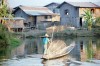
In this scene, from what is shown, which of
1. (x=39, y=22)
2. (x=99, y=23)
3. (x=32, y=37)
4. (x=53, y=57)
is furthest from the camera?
(x=39, y=22)

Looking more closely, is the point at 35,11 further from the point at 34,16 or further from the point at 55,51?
the point at 55,51

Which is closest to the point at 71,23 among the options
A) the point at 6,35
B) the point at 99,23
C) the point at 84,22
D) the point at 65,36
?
the point at 84,22

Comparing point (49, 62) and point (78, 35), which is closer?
point (49, 62)

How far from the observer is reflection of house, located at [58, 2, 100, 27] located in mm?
55688

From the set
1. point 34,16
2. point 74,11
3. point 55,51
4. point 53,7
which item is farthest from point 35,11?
point 55,51

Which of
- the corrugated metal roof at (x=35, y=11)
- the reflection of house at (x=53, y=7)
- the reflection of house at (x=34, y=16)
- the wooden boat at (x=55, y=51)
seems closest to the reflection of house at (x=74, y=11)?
the reflection of house at (x=34, y=16)

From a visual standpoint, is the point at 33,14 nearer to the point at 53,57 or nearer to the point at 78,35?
the point at 78,35

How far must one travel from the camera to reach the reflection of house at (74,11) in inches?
2192

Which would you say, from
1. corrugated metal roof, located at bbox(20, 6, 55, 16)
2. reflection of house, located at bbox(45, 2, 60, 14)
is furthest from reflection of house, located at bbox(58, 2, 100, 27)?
reflection of house, located at bbox(45, 2, 60, 14)

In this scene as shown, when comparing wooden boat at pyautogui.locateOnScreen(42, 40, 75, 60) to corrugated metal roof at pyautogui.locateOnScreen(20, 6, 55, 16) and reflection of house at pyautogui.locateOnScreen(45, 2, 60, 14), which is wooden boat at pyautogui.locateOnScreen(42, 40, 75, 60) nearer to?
corrugated metal roof at pyautogui.locateOnScreen(20, 6, 55, 16)

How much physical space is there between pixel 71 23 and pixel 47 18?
4728 millimetres

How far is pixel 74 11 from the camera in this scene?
185 ft

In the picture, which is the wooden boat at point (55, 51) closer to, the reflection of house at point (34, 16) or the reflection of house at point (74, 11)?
the reflection of house at point (74, 11)

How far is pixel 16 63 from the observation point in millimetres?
21359
